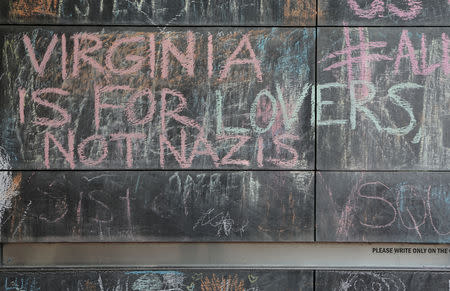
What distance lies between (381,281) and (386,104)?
151cm

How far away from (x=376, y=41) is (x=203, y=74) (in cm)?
149

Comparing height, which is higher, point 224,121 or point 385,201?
point 224,121

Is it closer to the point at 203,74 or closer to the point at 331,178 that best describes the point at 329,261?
the point at 331,178

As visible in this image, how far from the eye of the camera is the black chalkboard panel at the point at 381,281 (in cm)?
364

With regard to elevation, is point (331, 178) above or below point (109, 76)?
below

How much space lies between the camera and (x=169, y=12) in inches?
143

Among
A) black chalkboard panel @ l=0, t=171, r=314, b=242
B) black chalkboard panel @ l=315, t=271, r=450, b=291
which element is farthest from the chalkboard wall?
black chalkboard panel @ l=315, t=271, r=450, b=291

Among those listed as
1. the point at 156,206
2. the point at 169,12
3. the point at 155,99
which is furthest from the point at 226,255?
the point at 169,12

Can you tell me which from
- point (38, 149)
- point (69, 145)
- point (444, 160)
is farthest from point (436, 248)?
point (38, 149)

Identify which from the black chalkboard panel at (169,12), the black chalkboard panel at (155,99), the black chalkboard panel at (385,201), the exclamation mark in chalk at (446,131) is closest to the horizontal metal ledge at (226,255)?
the black chalkboard panel at (385,201)

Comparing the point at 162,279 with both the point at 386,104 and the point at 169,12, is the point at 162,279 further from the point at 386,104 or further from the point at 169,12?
the point at 386,104

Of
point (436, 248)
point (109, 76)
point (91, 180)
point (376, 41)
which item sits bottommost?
point (436, 248)

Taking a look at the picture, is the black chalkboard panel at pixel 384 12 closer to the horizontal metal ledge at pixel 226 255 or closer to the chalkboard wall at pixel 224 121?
the chalkboard wall at pixel 224 121

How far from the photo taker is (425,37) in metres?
3.60
